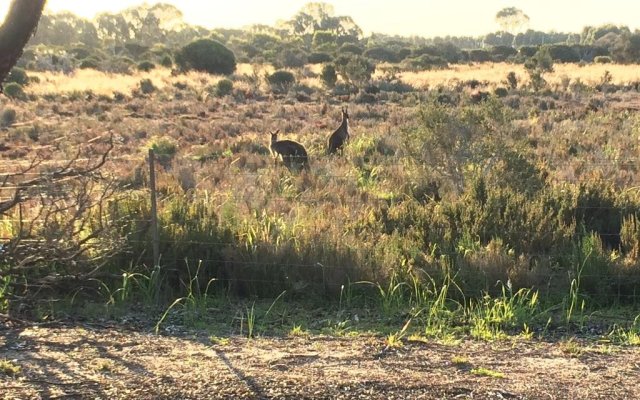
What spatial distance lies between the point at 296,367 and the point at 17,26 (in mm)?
3071

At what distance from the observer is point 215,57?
5025 centimetres

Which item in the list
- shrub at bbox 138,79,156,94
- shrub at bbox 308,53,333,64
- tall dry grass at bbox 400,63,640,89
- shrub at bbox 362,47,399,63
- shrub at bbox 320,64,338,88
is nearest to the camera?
shrub at bbox 138,79,156,94

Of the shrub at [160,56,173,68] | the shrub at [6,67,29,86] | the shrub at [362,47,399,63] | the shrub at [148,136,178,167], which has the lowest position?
the shrub at [148,136,178,167]

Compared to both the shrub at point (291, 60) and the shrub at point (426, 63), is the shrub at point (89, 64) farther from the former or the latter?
the shrub at point (426, 63)

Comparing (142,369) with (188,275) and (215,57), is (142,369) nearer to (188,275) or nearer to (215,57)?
(188,275)

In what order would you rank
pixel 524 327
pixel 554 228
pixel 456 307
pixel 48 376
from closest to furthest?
pixel 48 376 → pixel 524 327 → pixel 456 307 → pixel 554 228

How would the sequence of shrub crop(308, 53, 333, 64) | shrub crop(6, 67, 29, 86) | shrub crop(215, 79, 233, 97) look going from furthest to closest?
1. shrub crop(308, 53, 333, 64)
2. shrub crop(6, 67, 29, 86)
3. shrub crop(215, 79, 233, 97)

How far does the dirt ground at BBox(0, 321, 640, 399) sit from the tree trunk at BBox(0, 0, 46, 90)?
80.4 inches

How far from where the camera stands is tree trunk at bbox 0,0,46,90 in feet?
14.5

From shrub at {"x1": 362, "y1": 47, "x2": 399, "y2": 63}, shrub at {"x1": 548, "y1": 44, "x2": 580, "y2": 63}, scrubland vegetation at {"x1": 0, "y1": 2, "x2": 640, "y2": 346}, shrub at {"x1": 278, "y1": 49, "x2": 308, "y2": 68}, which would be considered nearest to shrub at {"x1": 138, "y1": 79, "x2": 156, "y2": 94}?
scrubland vegetation at {"x1": 0, "y1": 2, "x2": 640, "y2": 346}

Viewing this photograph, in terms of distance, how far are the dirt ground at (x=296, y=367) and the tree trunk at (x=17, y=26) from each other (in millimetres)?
2042

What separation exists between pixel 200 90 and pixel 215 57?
502 inches

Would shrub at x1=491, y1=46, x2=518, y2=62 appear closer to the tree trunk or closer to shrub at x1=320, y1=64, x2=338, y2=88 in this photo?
shrub at x1=320, y1=64, x2=338, y2=88

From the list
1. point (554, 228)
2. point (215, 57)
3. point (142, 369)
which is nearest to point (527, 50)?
point (215, 57)
